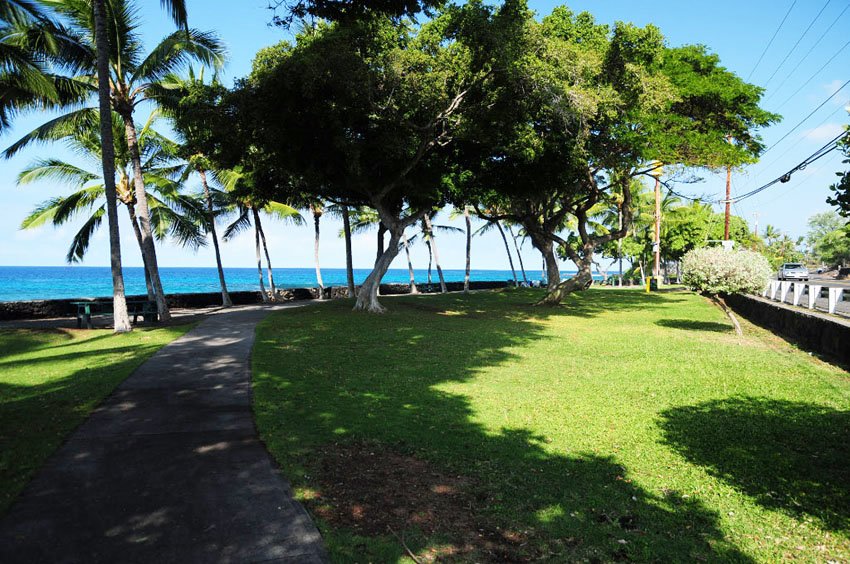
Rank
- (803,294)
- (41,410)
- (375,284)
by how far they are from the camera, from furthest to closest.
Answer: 1. (375,284)
2. (803,294)
3. (41,410)

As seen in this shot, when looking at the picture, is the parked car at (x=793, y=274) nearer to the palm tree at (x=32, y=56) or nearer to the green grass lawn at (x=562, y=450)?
the green grass lawn at (x=562, y=450)

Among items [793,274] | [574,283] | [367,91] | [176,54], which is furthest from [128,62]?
[793,274]

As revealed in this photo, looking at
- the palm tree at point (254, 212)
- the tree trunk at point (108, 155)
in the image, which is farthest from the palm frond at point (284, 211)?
the tree trunk at point (108, 155)

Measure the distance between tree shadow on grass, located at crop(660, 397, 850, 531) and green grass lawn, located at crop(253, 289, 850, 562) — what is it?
0.03m

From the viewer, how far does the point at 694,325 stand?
19922 millimetres

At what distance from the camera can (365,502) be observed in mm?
4824

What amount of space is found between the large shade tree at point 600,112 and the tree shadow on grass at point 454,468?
374 inches

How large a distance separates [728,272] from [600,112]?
7.37 meters

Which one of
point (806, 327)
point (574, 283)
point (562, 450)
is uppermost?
point (574, 283)

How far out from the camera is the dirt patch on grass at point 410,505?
411 centimetres

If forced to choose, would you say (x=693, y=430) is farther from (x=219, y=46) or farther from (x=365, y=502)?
(x=219, y=46)

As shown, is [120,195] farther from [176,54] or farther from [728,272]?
[728,272]

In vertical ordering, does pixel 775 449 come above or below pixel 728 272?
below

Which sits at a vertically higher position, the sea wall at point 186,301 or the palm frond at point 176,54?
the palm frond at point 176,54
